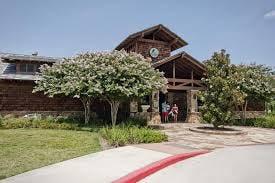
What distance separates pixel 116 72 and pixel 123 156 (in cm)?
820

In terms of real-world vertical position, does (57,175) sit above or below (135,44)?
below

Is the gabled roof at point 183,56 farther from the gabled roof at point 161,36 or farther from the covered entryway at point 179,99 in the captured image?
the gabled roof at point 161,36

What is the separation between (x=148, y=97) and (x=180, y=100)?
5765 millimetres

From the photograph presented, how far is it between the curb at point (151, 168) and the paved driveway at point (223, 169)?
129 mm

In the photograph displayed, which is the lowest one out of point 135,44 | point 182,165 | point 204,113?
point 182,165

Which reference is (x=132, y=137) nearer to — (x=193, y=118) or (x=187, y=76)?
(x=193, y=118)

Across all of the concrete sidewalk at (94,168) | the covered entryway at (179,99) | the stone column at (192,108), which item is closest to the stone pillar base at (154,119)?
the stone column at (192,108)

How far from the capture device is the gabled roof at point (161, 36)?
1016 inches

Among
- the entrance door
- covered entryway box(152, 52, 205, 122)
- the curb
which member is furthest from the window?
the curb

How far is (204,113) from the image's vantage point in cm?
1838

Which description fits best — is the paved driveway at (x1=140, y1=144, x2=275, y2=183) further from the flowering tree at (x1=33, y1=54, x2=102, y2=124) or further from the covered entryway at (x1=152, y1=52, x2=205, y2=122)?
the covered entryway at (x1=152, y1=52, x2=205, y2=122)

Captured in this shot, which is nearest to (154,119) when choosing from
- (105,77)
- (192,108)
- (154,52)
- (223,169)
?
(192,108)

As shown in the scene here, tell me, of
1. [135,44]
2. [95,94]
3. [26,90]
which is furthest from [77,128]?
[135,44]

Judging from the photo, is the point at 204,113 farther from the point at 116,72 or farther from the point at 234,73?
the point at 116,72
